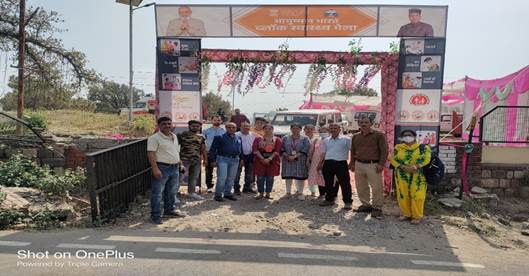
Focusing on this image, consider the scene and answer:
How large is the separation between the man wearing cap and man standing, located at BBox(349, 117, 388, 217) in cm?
215

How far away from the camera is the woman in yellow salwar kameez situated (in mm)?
6500

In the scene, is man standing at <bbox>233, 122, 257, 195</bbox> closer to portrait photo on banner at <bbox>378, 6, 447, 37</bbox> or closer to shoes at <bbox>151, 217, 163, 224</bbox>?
shoes at <bbox>151, 217, 163, 224</bbox>

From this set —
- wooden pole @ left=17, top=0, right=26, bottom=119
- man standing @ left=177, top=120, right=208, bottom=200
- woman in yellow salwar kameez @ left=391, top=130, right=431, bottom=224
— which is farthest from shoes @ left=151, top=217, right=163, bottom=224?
wooden pole @ left=17, top=0, right=26, bottom=119

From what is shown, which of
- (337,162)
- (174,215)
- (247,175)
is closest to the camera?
(174,215)

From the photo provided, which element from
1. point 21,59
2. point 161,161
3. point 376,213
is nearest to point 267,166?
point 376,213

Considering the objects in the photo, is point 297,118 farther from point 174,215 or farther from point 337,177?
point 174,215

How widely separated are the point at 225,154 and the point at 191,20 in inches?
109

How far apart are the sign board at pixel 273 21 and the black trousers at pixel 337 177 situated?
8.47 feet

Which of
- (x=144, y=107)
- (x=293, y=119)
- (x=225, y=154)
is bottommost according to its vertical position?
(x=225, y=154)

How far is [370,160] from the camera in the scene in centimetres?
680

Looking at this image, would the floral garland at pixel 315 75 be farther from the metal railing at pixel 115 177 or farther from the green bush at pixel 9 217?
the green bush at pixel 9 217

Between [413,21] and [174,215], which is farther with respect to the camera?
[413,21]

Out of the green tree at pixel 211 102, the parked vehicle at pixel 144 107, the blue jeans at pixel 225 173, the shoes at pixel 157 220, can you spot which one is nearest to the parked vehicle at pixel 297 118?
the green tree at pixel 211 102

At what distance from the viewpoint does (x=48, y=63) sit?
1330 cm
